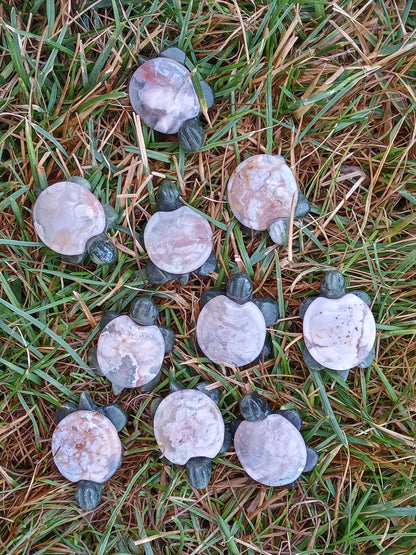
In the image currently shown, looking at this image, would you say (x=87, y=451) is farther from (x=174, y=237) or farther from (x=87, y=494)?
(x=174, y=237)

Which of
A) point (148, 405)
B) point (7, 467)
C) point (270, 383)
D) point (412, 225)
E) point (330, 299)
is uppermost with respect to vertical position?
point (412, 225)

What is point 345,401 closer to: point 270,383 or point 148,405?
point 270,383

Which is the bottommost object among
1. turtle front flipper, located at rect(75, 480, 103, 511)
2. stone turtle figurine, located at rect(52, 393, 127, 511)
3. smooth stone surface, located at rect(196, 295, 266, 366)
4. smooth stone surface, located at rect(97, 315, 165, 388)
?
turtle front flipper, located at rect(75, 480, 103, 511)

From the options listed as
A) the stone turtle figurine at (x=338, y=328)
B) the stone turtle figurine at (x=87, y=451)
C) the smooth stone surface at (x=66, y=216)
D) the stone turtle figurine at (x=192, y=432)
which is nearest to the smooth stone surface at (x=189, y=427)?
the stone turtle figurine at (x=192, y=432)

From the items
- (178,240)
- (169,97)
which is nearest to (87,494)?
(178,240)

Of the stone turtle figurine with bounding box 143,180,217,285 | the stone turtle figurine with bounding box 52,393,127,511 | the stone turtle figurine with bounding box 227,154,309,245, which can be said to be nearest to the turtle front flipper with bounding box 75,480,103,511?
the stone turtle figurine with bounding box 52,393,127,511

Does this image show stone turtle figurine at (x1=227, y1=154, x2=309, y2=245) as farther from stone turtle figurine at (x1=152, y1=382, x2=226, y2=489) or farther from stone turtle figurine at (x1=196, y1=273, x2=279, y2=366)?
stone turtle figurine at (x1=152, y1=382, x2=226, y2=489)

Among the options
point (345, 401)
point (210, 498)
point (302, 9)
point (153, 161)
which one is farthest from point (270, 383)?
point (302, 9)
